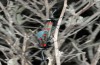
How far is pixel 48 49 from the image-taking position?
0.91m

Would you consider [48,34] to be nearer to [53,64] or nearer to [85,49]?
[53,64]

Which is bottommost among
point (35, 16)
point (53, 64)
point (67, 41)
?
point (53, 64)

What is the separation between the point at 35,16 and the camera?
1.11 metres

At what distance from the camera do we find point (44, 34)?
894 mm

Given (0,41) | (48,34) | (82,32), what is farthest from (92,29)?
(0,41)

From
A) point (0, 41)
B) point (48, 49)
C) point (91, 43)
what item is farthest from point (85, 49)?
point (0, 41)

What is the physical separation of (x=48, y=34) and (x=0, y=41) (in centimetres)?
25

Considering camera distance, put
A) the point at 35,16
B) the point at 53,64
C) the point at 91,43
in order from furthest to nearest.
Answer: the point at 35,16 < the point at 91,43 < the point at 53,64

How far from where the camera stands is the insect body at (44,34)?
0.88 m

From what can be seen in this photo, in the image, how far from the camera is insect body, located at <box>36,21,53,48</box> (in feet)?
2.90

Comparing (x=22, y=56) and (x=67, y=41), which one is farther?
(x=67, y=41)

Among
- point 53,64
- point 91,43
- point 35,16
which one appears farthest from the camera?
point 35,16

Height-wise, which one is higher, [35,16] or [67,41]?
[35,16]

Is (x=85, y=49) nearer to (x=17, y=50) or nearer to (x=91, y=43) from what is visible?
(x=91, y=43)
